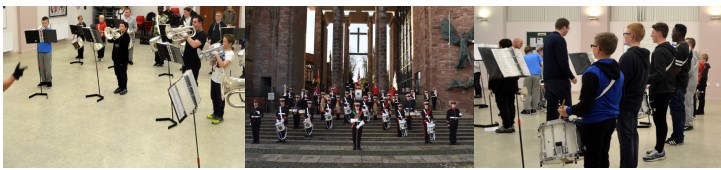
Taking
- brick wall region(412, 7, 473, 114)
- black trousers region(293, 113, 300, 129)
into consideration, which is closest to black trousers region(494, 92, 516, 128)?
brick wall region(412, 7, 473, 114)

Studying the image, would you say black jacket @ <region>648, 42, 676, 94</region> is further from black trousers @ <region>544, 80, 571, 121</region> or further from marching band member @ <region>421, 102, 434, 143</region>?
marching band member @ <region>421, 102, 434, 143</region>

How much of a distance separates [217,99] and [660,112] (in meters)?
3.91

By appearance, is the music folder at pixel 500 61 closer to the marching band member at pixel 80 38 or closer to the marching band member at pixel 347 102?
the marching band member at pixel 347 102

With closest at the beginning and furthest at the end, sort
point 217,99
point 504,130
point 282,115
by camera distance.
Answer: point 282,115 < point 504,130 < point 217,99

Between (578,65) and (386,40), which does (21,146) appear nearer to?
(386,40)

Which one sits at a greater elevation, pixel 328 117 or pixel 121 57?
pixel 121 57

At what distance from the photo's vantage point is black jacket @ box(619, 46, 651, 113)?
6.19 meters

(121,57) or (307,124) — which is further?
(121,57)

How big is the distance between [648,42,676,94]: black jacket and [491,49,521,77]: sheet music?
6.07ft

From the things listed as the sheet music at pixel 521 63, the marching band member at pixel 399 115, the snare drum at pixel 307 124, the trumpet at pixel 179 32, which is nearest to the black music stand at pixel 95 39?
the trumpet at pixel 179 32

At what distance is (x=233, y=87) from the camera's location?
6.91m

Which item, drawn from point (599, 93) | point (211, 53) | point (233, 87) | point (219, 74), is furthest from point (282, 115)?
point (599, 93)

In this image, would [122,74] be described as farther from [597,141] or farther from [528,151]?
[597,141]
